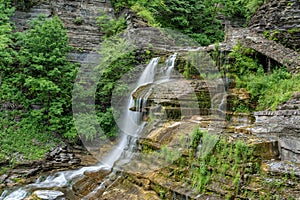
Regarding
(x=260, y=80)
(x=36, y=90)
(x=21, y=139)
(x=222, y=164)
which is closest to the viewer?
(x=222, y=164)

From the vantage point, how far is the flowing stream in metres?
7.75

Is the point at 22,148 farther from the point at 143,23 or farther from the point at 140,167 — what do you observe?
the point at 143,23

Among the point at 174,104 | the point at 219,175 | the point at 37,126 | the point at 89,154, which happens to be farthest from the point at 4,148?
the point at 219,175

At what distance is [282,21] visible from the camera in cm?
1121

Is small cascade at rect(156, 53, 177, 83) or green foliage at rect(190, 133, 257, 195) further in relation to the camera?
small cascade at rect(156, 53, 177, 83)

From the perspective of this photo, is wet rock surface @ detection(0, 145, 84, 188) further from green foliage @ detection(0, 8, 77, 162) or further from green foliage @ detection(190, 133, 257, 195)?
green foliage @ detection(190, 133, 257, 195)

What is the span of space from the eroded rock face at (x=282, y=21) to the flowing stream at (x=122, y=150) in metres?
4.14

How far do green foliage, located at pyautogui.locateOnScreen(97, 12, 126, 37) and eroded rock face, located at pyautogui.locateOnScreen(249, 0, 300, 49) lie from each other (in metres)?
7.05

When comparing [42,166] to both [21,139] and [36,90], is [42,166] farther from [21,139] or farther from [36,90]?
[36,90]

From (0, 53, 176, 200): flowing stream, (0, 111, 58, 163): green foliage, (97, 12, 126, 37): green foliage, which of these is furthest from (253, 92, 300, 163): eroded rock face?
(97, 12, 126, 37): green foliage

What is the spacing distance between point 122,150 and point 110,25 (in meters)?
8.75

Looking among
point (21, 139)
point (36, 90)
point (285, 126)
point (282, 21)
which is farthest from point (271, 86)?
point (21, 139)

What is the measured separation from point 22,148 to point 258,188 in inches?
328

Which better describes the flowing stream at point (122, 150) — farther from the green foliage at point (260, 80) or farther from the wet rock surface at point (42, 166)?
the green foliage at point (260, 80)
